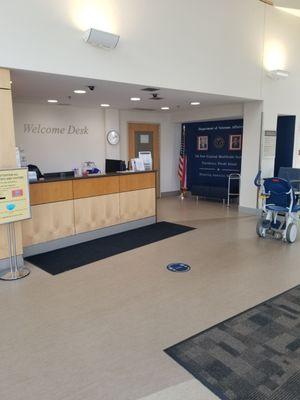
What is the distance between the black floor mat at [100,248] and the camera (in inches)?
181

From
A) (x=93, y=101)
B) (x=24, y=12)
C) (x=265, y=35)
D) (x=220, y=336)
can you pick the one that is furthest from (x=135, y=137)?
(x=220, y=336)

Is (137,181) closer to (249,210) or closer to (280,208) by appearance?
(280,208)

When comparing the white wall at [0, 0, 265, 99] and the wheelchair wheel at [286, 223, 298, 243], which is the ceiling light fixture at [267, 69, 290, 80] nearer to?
the white wall at [0, 0, 265, 99]

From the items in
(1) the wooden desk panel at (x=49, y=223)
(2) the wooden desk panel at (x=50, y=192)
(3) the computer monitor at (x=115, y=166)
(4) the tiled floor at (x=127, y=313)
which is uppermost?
(3) the computer monitor at (x=115, y=166)

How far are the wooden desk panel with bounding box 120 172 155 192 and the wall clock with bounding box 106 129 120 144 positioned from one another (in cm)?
233

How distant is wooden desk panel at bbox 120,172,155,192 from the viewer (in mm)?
6154

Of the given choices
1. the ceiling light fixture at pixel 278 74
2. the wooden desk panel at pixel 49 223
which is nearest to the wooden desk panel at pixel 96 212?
the wooden desk panel at pixel 49 223

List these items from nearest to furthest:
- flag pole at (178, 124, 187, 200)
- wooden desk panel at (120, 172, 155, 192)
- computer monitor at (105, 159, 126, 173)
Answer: wooden desk panel at (120, 172, 155, 192), computer monitor at (105, 159, 126, 173), flag pole at (178, 124, 187, 200)

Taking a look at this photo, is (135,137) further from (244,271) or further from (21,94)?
(244,271)

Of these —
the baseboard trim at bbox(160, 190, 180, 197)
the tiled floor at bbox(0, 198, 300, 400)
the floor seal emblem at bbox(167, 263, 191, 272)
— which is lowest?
the tiled floor at bbox(0, 198, 300, 400)

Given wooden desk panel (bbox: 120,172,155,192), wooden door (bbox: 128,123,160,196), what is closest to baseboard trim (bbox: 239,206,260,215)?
wooden desk panel (bbox: 120,172,155,192)

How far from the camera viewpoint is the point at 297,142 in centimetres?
862

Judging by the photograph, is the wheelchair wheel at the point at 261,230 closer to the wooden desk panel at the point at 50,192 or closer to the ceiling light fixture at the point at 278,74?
the wooden desk panel at the point at 50,192

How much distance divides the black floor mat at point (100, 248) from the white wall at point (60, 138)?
2.80 metres
